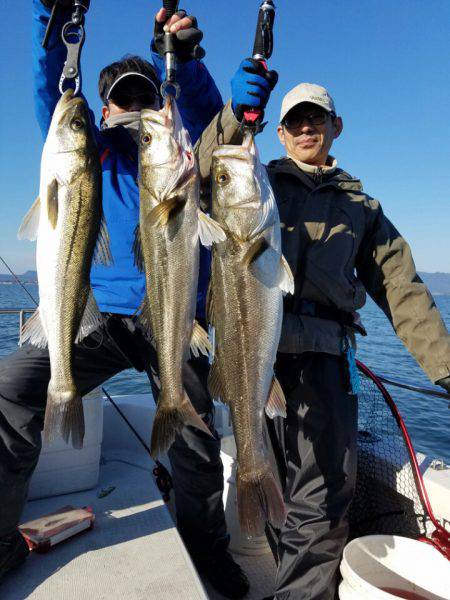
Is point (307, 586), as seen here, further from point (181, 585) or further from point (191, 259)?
point (191, 259)

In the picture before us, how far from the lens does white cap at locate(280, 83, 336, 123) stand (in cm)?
348

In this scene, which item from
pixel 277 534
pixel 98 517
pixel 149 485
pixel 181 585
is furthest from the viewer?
pixel 149 485

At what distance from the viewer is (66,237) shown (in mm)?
2590

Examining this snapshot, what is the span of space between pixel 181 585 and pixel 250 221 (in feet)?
7.84

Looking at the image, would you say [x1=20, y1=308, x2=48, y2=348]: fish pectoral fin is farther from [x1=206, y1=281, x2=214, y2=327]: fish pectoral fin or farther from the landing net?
the landing net

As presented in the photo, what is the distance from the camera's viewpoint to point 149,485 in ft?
15.0

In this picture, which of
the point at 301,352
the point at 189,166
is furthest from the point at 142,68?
the point at 301,352

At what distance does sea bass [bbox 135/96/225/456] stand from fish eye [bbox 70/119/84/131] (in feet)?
1.10

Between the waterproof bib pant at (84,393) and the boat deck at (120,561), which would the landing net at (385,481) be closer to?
the boat deck at (120,561)

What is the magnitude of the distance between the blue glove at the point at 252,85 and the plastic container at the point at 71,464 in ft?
10.2

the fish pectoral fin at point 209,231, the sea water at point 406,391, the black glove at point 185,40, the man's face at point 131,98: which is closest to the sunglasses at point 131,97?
the man's face at point 131,98

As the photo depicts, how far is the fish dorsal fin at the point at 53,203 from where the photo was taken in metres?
2.56

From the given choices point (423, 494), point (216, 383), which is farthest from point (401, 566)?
point (216, 383)

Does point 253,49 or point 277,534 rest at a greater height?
point 253,49
